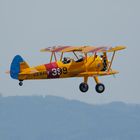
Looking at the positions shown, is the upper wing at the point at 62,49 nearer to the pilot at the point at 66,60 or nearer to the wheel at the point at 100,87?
the pilot at the point at 66,60

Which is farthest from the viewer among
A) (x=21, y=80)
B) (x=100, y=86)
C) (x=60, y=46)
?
(x=60, y=46)

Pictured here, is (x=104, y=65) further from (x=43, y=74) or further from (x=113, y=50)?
(x=43, y=74)

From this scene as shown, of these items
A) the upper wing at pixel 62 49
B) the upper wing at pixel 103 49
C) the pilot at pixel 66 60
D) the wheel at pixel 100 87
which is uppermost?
the upper wing at pixel 103 49

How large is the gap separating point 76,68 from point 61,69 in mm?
1265

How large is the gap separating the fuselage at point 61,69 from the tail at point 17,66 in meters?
0.27

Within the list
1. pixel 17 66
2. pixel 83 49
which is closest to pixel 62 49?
pixel 83 49

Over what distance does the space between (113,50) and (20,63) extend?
774 centimetres

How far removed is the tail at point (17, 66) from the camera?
56734mm

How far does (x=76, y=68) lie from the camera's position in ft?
193

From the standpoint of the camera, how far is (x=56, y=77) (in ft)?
192

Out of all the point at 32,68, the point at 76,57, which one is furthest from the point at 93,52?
the point at 32,68

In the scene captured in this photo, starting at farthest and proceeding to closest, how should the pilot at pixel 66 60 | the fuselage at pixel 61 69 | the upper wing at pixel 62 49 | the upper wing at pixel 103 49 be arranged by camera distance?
the upper wing at pixel 62 49 < the upper wing at pixel 103 49 < the pilot at pixel 66 60 < the fuselage at pixel 61 69

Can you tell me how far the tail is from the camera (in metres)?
56.7

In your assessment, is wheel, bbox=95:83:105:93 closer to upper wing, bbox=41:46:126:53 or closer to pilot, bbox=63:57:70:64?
upper wing, bbox=41:46:126:53
